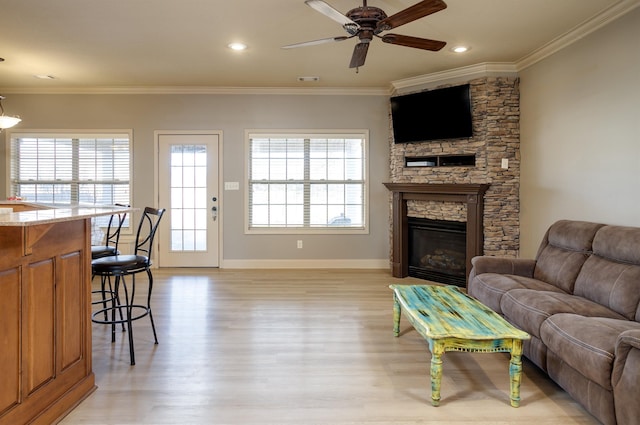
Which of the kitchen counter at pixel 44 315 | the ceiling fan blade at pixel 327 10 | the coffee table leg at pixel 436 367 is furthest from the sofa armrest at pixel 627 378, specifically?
the kitchen counter at pixel 44 315

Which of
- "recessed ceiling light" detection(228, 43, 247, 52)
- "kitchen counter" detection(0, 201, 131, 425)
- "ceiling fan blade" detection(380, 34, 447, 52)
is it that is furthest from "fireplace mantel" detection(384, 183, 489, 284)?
"kitchen counter" detection(0, 201, 131, 425)

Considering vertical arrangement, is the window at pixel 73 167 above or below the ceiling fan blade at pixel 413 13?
below

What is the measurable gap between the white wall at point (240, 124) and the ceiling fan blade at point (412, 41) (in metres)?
2.73

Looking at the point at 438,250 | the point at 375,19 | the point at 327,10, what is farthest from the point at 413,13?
the point at 438,250

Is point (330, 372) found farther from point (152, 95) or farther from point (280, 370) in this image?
point (152, 95)

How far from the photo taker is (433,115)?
15.7ft

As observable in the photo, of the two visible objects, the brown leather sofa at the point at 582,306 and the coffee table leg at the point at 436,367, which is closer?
the brown leather sofa at the point at 582,306

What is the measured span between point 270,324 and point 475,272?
1934 millimetres

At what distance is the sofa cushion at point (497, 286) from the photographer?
2879 millimetres

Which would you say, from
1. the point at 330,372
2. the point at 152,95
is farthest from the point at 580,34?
the point at 152,95

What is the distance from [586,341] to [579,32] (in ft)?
10.0

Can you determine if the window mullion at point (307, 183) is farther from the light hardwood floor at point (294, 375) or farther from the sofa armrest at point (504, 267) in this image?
the sofa armrest at point (504, 267)

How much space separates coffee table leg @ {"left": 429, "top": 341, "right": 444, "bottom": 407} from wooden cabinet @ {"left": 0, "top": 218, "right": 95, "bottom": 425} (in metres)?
2.02

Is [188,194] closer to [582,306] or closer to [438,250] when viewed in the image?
[438,250]
